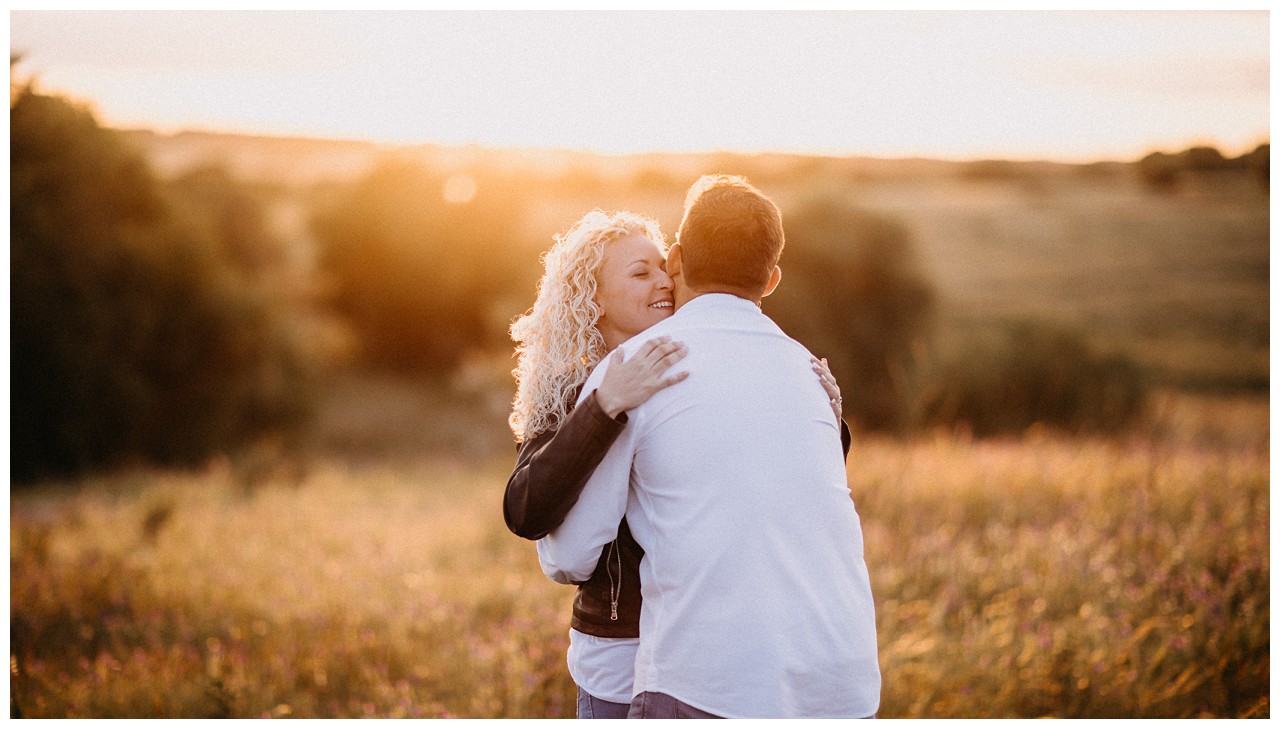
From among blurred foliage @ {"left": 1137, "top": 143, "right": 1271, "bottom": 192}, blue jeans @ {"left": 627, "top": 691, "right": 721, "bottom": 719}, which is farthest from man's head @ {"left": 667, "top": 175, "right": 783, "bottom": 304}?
blurred foliage @ {"left": 1137, "top": 143, "right": 1271, "bottom": 192}

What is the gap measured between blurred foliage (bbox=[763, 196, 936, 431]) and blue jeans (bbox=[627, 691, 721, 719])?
612 inches

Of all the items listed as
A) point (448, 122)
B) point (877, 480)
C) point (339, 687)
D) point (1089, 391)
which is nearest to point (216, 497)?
point (448, 122)

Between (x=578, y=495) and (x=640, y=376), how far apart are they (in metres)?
0.30

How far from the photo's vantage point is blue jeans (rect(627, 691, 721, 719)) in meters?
1.91

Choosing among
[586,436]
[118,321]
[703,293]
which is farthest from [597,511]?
[118,321]

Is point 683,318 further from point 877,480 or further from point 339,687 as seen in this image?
point 877,480

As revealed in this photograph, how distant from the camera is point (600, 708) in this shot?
2211 millimetres

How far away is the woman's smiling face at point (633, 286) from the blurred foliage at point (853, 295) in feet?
49.4

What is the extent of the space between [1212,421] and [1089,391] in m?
2.04

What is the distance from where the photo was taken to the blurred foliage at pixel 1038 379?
15.8 meters

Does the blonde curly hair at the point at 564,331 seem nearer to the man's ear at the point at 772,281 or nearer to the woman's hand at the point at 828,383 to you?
the man's ear at the point at 772,281

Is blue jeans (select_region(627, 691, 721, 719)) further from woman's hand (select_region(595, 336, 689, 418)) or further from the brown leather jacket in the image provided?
woman's hand (select_region(595, 336, 689, 418))

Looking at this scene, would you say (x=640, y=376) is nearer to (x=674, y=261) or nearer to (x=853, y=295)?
(x=674, y=261)

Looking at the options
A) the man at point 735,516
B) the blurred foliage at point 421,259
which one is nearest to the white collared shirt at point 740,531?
the man at point 735,516
